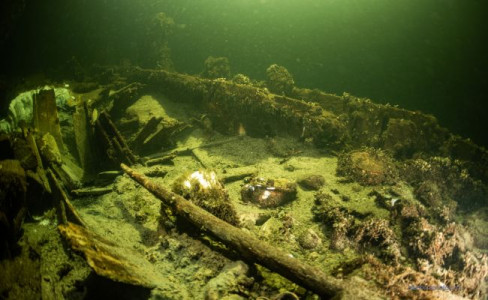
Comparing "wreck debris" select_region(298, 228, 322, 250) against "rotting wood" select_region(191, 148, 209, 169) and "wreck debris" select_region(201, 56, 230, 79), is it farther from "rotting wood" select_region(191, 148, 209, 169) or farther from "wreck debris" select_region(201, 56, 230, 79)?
"wreck debris" select_region(201, 56, 230, 79)

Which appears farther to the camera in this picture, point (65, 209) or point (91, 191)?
point (91, 191)

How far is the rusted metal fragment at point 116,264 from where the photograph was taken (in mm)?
2543

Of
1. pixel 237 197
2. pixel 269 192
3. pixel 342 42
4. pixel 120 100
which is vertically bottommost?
pixel 237 197

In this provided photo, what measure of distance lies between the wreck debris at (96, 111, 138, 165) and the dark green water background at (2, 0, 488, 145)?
12.5 metres

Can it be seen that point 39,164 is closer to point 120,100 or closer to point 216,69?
point 120,100

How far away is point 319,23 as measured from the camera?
18.3 meters

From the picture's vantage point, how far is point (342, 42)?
1817 cm

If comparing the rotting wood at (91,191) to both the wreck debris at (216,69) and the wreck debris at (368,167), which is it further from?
the wreck debris at (216,69)

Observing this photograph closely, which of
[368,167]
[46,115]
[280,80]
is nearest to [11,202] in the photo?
[46,115]

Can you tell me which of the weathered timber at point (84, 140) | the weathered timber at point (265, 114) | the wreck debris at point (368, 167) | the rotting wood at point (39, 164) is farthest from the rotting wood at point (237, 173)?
the rotting wood at point (39, 164)

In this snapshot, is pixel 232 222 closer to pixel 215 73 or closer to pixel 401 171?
pixel 401 171

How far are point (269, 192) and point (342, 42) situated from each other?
16692 millimetres

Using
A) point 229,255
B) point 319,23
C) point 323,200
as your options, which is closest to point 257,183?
point 323,200

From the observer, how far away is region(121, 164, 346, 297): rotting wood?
110 inches
